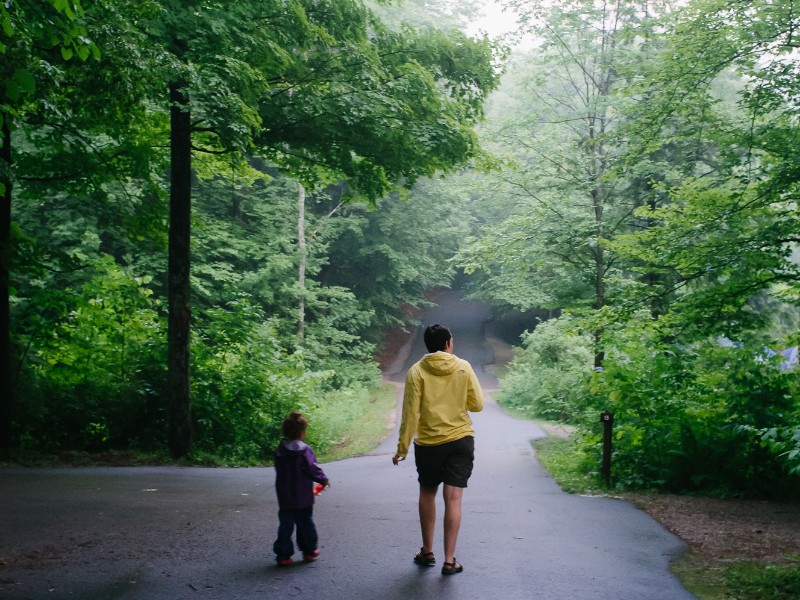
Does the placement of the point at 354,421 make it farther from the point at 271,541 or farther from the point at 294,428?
the point at 294,428

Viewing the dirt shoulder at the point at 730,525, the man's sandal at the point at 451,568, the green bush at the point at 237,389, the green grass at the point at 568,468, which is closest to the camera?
the man's sandal at the point at 451,568

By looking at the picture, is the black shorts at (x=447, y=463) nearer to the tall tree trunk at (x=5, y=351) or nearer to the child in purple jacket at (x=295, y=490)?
the child in purple jacket at (x=295, y=490)

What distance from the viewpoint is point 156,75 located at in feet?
27.7

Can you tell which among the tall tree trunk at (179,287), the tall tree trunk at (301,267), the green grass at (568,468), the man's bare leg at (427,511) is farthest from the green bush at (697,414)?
the tall tree trunk at (301,267)

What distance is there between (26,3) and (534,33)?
1756 centimetres

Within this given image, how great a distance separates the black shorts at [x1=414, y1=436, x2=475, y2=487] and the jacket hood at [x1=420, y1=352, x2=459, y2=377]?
53 centimetres

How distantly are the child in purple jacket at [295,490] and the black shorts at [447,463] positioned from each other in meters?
0.82

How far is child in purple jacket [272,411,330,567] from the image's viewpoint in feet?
18.0

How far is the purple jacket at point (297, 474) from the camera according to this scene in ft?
18.1

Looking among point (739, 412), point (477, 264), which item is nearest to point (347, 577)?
point (739, 412)

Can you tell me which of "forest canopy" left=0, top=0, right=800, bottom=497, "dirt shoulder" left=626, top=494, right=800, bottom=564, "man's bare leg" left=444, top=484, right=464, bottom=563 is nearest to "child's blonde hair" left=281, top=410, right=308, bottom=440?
"man's bare leg" left=444, top=484, right=464, bottom=563

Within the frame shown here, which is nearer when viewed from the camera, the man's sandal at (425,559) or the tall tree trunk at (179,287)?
the man's sandal at (425,559)

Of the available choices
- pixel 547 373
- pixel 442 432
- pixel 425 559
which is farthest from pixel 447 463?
pixel 547 373

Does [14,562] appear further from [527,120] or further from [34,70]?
[527,120]
